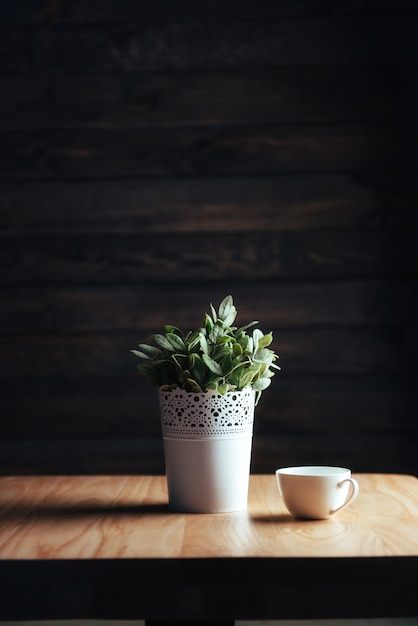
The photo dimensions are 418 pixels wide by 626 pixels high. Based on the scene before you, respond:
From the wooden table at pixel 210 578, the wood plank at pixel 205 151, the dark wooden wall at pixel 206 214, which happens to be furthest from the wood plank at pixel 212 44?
the wooden table at pixel 210 578

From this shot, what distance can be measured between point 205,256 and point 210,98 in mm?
454

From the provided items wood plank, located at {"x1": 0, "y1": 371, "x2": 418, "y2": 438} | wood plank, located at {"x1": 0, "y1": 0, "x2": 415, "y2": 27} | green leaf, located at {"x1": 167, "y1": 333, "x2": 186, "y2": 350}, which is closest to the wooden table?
green leaf, located at {"x1": 167, "y1": 333, "x2": 186, "y2": 350}

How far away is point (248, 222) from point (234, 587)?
1574 mm

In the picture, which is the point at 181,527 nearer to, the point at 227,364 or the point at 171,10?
the point at 227,364

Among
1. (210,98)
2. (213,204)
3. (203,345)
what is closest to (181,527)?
(203,345)

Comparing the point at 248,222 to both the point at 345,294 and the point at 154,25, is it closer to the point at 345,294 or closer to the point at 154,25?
the point at 345,294

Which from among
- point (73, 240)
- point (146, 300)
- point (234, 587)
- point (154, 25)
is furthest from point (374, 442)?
point (234, 587)

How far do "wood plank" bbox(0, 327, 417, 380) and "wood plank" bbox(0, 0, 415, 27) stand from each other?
901 millimetres

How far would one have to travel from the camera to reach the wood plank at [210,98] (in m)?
2.25

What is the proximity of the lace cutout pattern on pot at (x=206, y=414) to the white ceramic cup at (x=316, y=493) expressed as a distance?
10 centimetres

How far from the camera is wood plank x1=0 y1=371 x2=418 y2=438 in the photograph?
2.25m

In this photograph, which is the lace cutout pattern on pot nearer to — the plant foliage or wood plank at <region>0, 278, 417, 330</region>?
the plant foliage

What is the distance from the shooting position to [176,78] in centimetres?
228

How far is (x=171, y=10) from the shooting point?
2270 mm
